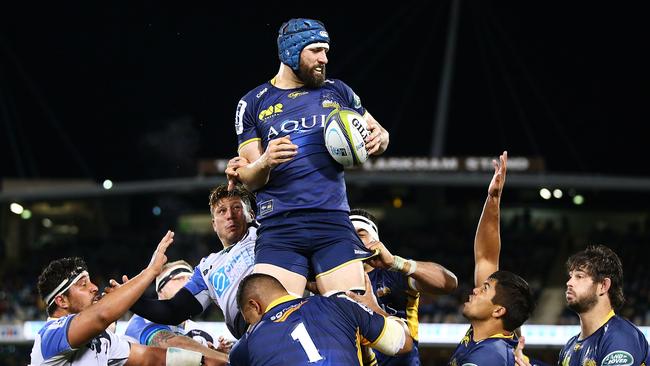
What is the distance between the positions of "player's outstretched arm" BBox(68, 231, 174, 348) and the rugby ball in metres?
1.33

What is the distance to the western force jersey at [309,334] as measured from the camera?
5.46 metres

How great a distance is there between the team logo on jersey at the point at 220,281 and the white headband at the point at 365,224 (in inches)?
38.6

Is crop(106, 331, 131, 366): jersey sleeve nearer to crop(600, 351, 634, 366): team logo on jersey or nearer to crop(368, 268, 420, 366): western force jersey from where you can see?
crop(368, 268, 420, 366): western force jersey

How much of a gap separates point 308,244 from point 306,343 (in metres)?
0.98

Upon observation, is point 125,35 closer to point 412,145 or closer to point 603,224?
point 412,145

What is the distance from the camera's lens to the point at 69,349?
6.42 metres

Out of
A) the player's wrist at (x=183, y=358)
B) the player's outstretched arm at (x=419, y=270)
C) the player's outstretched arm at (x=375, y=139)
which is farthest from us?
the player's wrist at (x=183, y=358)

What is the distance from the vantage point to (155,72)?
29734 mm

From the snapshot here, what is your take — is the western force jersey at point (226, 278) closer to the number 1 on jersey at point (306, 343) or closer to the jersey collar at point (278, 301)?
the jersey collar at point (278, 301)

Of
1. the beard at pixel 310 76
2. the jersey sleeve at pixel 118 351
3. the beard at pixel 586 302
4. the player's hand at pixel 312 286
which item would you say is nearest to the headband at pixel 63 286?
the jersey sleeve at pixel 118 351

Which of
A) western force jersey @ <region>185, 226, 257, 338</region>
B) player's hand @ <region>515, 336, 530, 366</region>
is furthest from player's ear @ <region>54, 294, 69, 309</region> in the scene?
player's hand @ <region>515, 336, 530, 366</region>

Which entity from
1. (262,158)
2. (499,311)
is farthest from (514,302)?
(262,158)

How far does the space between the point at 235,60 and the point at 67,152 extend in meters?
7.67

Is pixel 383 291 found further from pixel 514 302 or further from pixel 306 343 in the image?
pixel 306 343
